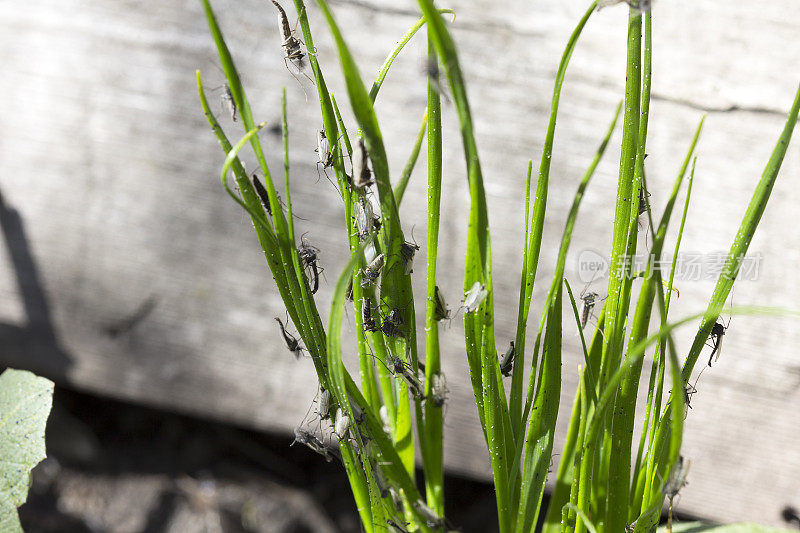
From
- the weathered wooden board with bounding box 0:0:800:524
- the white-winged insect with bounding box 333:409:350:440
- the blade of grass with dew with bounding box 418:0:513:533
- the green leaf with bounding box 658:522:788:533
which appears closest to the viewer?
the blade of grass with dew with bounding box 418:0:513:533

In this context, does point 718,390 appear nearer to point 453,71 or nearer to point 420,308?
point 420,308

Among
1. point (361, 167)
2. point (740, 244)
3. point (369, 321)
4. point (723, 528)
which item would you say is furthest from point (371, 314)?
point (723, 528)

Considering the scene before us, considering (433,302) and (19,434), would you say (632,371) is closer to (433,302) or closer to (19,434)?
(433,302)

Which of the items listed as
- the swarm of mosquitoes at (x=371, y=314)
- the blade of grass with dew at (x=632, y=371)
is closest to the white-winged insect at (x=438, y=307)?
the swarm of mosquitoes at (x=371, y=314)

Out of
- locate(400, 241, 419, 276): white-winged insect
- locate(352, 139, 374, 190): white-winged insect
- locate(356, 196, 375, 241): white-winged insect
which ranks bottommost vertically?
locate(400, 241, 419, 276): white-winged insect

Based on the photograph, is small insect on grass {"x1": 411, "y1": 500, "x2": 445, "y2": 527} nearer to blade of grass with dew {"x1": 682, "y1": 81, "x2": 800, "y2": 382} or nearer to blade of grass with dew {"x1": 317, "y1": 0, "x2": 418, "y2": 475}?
blade of grass with dew {"x1": 317, "y1": 0, "x2": 418, "y2": 475}

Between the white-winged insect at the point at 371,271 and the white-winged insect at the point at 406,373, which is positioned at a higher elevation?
the white-winged insect at the point at 371,271

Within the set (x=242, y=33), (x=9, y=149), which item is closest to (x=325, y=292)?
(x=242, y=33)

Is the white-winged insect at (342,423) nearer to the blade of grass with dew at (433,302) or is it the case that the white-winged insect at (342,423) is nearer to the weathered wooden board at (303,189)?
the blade of grass with dew at (433,302)

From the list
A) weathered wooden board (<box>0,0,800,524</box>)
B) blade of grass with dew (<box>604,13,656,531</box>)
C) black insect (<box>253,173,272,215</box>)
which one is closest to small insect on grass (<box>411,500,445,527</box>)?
blade of grass with dew (<box>604,13,656,531</box>)
